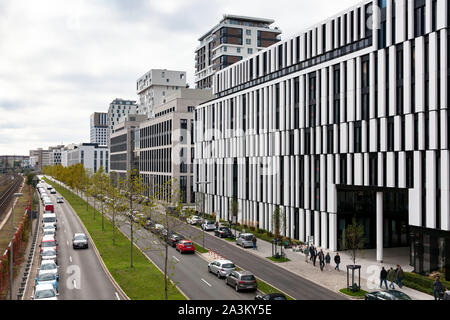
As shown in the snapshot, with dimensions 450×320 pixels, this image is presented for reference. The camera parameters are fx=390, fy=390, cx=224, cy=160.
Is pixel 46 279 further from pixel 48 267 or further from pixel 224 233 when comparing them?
pixel 224 233

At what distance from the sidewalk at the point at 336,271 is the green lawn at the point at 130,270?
12204mm

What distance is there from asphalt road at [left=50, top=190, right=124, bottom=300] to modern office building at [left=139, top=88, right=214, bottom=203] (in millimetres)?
45060

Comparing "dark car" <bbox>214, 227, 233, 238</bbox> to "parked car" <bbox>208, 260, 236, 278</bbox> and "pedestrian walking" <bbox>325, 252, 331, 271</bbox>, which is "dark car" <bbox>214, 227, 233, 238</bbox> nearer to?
"pedestrian walking" <bbox>325, 252, 331, 271</bbox>

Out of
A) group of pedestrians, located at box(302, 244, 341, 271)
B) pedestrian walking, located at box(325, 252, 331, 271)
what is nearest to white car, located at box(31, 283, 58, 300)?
group of pedestrians, located at box(302, 244, 341, 271)

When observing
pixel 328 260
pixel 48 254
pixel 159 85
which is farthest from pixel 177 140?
pixel 328 260

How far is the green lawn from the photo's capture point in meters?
26.3

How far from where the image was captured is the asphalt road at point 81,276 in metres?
26.4

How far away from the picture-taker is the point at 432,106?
32312mm

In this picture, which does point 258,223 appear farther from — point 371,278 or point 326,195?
point 371,278

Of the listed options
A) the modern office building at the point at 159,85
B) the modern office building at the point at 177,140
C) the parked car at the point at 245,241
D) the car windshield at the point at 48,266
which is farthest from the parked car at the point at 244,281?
the modern office building at the point at 159,85

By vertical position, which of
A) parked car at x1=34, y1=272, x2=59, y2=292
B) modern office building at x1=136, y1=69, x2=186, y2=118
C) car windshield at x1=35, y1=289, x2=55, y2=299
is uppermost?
modern office building at x1=136, y1=69, x2=186, y2=118

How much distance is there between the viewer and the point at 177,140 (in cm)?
9494
